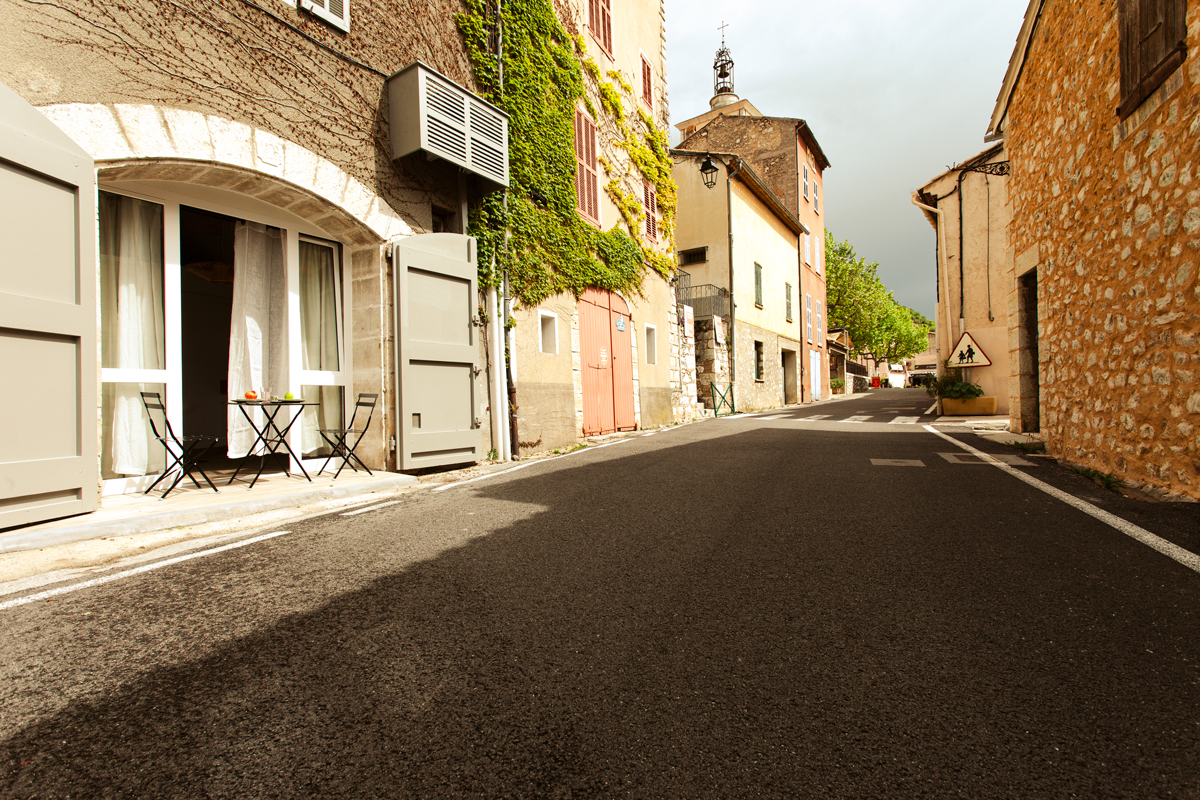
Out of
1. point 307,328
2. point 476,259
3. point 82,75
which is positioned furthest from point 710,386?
point 82,75

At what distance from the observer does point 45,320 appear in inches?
146

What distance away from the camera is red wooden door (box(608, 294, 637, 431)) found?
1087cm

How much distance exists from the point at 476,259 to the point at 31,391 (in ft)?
14.5

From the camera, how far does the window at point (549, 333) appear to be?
29.4 feet

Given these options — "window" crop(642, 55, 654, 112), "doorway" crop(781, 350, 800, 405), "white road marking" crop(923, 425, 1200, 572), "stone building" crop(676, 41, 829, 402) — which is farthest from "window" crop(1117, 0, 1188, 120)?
"doorway" crop(781, 350, 800, 405)

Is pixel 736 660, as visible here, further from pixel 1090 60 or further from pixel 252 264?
pixel 1090 60

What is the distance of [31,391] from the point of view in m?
3.64

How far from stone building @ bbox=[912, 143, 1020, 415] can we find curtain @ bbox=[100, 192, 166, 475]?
15.7m

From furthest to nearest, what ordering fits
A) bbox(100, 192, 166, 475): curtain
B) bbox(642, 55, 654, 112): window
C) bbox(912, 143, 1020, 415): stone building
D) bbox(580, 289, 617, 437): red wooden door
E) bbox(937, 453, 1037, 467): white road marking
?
bbox(912, 143, 1020, 415): stone building
bbox(642, 55, 654, 112): window
bbox(580, 289, 617, 437): red wooden door
bbox(937, 453, 1037, 467): white road marking
bbox(100, 192, 166, 475): curtain

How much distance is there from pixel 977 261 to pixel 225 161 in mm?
16919

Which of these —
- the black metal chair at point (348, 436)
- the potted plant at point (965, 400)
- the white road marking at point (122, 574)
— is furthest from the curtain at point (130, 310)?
the potted plant at point (965, 400)

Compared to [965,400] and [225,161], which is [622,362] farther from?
[965,400]

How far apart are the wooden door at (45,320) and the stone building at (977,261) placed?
52.9 feet

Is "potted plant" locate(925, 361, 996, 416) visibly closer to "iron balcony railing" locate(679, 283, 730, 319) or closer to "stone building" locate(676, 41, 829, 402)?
"iron balcony railing" locate(679, 283, 730, 319)
